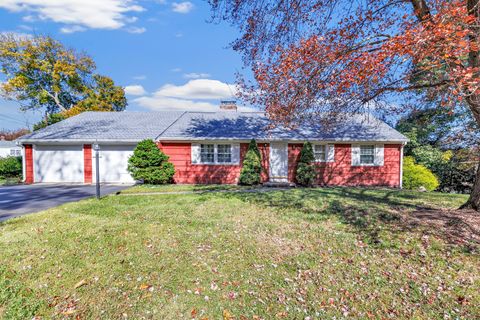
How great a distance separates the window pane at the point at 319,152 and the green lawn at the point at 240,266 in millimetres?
7182

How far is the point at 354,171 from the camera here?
A: 13094mm

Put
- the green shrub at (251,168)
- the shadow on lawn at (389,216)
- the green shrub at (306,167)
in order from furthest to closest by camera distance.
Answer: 1. the green shrub at (306,167)
2. the green shrub at (251,168)
3. the shadow on lawn at (389,216)

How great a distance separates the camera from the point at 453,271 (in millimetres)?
3430

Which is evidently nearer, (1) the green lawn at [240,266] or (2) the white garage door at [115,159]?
(1) the green lawn at [240,266]

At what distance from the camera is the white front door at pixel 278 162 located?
42.2 feet

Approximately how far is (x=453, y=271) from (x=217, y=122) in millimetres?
12697

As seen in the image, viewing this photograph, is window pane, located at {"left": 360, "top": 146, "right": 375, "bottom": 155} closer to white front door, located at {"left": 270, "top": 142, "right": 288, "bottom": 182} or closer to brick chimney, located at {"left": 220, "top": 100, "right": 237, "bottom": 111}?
white front door, located at {"left": 270, "top": 142, "right": 288, "bottom": 182}

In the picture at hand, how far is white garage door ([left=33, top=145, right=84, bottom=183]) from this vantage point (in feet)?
42.4

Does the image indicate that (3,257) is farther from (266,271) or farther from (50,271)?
(266,271)

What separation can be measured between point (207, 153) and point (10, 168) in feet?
40.6

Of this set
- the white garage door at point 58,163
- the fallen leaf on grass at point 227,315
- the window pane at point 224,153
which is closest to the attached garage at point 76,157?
A: the white garage door at point 58,163

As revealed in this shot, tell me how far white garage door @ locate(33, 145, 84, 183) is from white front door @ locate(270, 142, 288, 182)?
33.0 ft

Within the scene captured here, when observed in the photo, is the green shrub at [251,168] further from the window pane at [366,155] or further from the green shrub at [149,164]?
the window pane at [366,155]

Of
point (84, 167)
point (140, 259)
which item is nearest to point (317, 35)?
point (140, 259)
